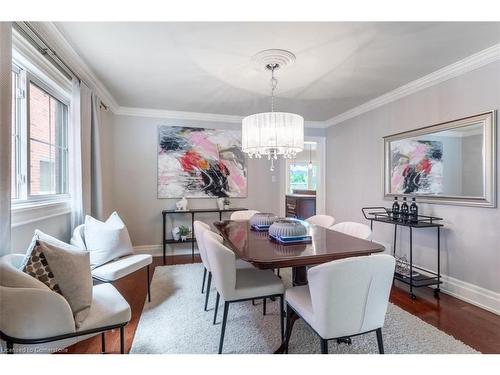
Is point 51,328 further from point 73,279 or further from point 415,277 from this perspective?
point 415,277

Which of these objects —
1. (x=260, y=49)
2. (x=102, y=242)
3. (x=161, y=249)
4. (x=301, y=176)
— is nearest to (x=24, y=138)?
(x=102, y=242)

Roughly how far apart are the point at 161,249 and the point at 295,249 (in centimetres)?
304

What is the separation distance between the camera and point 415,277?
2.72 metres

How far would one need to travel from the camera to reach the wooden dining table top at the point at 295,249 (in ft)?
4.95

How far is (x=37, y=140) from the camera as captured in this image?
2.09 metres

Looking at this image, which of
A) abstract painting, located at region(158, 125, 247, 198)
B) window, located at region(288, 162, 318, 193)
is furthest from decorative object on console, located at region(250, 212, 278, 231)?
window, located at region(288, 162, 318, 193)

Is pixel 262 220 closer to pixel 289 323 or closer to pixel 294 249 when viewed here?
pixel 294 249

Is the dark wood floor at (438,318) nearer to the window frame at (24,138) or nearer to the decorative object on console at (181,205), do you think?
the window frame at (24,138)

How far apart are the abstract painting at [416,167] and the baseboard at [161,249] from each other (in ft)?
10.7

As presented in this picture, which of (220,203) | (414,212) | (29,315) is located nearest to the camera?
(29,315)

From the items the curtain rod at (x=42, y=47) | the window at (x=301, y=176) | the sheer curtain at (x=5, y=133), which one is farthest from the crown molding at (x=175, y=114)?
the window at (x=301, y=176)

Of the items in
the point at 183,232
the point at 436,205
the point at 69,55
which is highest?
the point at 69,55

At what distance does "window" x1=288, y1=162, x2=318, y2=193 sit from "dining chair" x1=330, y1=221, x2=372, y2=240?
21.7ft

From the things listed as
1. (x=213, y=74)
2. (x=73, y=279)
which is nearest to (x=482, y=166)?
(x=213, y=74)
